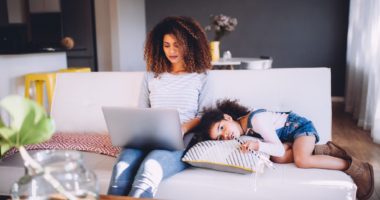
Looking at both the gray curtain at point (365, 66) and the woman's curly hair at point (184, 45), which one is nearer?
the woman's curly hair at point (184, 45)

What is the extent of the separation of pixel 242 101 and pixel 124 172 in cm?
81

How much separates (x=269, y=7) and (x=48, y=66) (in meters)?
3.92

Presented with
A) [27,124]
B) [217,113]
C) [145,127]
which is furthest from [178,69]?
[27,124]

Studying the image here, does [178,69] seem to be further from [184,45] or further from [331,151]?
[331,151]

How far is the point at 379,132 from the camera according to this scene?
368 centimetres

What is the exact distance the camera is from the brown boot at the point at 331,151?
177cm

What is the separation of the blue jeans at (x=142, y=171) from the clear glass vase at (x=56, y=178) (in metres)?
0.56

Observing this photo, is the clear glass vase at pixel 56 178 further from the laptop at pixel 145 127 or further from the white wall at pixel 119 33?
the white wall at pixel 119 33

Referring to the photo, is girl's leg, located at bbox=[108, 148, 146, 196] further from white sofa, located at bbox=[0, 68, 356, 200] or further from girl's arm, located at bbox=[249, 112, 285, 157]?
girl's arm, located at bbox=[249, 112, 285, 157]

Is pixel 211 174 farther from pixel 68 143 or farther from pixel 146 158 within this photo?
pixel 68 143

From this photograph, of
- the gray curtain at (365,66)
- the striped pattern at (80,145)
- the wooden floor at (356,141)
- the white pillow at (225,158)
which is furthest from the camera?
the gray curtain at (365,66)

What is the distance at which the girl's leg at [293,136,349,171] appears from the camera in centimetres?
171

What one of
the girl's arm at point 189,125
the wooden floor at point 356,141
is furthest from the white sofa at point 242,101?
the wooden floor at point 356,141

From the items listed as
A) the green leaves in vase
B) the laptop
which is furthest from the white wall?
the green leaves in vase
